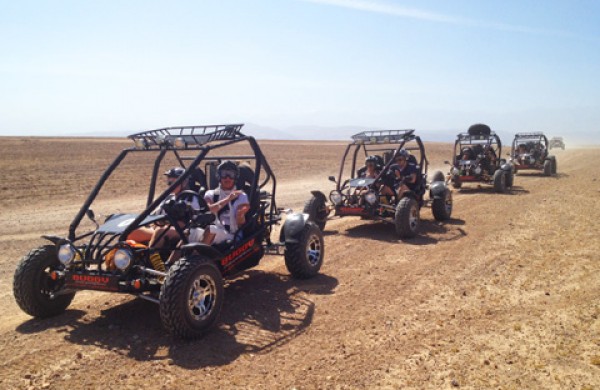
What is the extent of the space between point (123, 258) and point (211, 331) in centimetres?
117

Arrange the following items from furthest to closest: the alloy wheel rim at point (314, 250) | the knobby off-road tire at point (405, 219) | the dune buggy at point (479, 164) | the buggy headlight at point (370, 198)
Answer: the dune buggy at point (479, 164) → the buggy headlight at point (370, 198) → the knobby off-road tire at point (405, 219) → the alloy wheel rim at point (314, 250)

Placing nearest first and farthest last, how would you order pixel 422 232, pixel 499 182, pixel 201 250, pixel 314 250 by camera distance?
pixel 201 250 → pixel 314 250 → pixel 422 232 → pixel 499 182

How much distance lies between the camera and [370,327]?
5215mm

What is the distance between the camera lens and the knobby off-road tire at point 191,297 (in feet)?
15.2

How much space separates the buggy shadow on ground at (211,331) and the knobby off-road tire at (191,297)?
0.18 metres

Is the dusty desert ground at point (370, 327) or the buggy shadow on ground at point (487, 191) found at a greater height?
the dusty desert ground at point (370, 327)

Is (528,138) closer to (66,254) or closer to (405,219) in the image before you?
(405,219)

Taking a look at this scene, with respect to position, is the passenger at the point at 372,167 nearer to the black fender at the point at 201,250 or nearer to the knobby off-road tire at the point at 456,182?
the black fender at the point at 201,250

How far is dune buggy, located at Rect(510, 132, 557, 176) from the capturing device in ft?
77.9

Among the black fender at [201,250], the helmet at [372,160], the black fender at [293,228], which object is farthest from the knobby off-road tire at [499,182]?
the black fender at [201,250]

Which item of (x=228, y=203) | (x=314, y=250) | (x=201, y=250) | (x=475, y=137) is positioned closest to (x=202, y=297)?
(x=201, y=250)

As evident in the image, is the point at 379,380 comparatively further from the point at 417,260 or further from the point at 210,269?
the point at 417,260

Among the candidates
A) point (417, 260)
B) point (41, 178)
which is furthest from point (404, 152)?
point (41, 178)

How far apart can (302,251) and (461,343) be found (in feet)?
8.99
